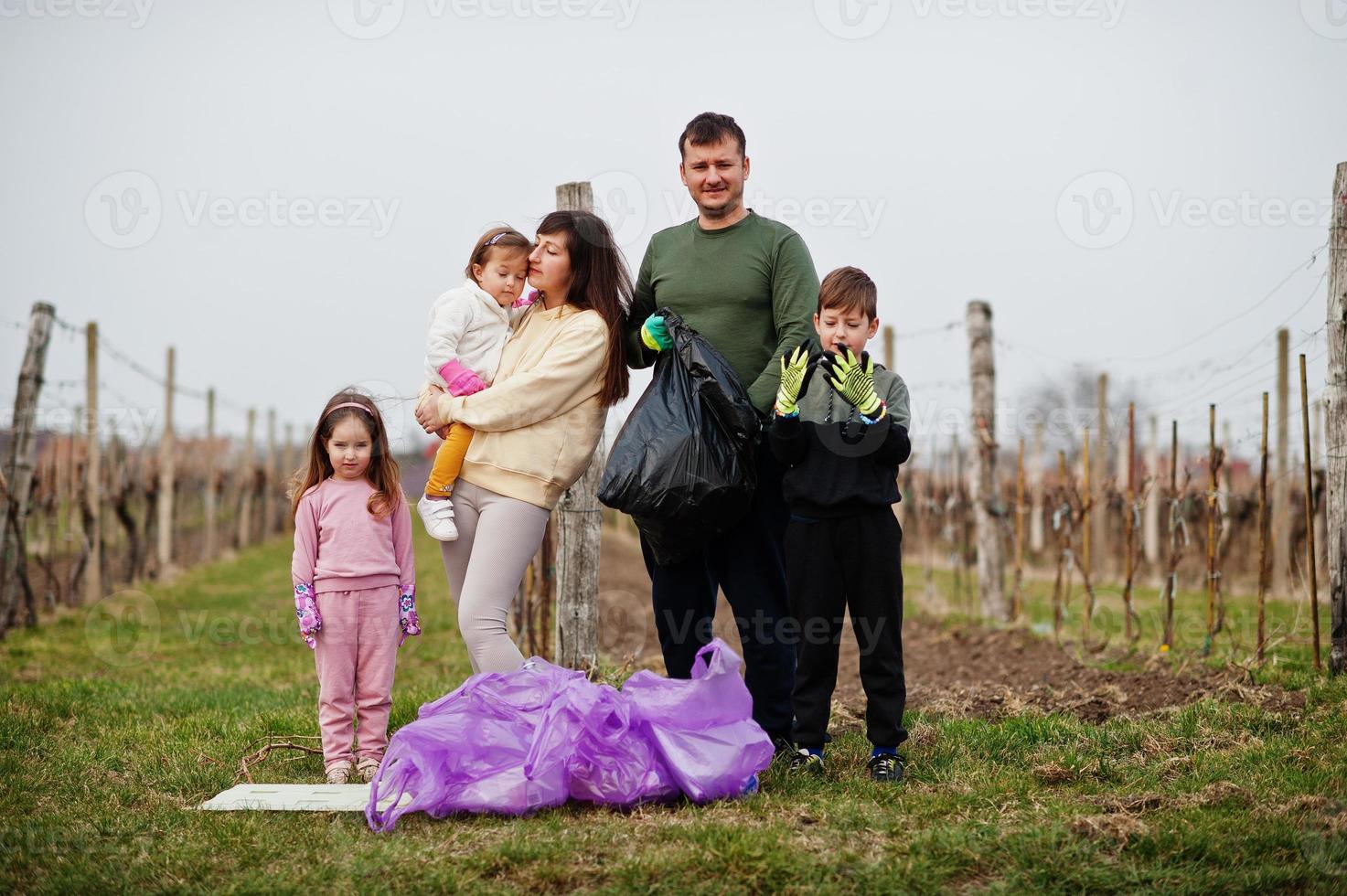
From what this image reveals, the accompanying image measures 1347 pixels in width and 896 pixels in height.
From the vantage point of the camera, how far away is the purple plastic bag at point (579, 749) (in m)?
3.03

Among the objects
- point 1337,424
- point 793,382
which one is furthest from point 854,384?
point 1337,424

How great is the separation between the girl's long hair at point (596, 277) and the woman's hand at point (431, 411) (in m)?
0.52

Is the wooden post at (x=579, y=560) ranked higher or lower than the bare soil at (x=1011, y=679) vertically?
higher

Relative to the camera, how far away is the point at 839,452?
333 centimetres

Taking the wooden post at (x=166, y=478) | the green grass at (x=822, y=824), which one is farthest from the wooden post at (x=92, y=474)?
the green grass at (x=822, y=824)

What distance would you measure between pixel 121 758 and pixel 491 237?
2.27m

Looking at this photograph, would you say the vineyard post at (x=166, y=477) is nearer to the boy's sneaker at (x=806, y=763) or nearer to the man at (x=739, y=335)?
the man at (x=739, y=335)

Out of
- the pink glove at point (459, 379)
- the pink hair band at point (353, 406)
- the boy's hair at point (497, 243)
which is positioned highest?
the boy's hair at point (497, 243)

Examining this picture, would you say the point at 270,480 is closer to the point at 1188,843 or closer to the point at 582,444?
the point at 582,444

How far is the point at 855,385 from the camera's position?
3.32m

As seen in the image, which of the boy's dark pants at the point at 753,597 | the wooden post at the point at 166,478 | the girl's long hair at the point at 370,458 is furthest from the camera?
the wooden post at the point at 166,478

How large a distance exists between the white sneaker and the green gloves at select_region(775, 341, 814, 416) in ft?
3.60

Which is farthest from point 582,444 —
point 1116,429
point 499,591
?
point 1116,429

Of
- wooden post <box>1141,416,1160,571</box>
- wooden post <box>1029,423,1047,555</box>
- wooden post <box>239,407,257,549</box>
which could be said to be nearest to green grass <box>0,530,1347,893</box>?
wooden post <box>1029,423,1047,555</box>
